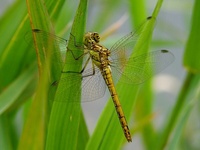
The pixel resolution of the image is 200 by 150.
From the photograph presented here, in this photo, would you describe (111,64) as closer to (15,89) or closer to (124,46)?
(124,46)

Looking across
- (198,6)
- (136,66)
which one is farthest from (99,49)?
(198,6)

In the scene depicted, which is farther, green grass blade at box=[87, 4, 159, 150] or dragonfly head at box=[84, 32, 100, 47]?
dragonfly head at box=[84, 32, 100, 47]

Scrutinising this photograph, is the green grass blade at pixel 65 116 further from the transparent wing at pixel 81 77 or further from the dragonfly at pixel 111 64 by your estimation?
the dragonfly at pixel 111 64

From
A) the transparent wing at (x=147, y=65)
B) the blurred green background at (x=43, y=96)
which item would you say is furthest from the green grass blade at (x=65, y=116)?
the transparent wing at (x=147, y=65)

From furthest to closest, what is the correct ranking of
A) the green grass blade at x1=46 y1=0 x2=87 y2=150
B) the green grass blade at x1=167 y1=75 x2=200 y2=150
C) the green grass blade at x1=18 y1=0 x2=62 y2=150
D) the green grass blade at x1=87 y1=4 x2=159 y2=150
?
the green grass blade at x1=167 y1=75 x2=200 y2=150 < the green grass blade at x1=87 y1=4 x2=159 y2=150 < the green grass blade at x1=46 y1=0 x2=87 y2=150 < the green grass blade at x1=18 y1=0 x2=62 y2=150

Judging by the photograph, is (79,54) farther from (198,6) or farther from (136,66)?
(198,6)

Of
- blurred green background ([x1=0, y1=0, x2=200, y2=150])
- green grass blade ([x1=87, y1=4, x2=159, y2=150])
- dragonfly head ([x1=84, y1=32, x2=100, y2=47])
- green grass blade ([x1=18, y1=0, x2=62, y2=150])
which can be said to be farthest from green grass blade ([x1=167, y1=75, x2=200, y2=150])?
green grass blade ([x1=18, y1=0, x2=62, y2=150])

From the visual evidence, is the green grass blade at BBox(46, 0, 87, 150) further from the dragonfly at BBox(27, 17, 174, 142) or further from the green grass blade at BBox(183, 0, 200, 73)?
the green grass blade at BBox(183, 0, 200, 73)

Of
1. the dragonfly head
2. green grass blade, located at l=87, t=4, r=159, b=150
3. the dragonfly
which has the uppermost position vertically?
→ the dragonfly head

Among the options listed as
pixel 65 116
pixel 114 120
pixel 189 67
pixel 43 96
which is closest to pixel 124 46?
pixel 189 67

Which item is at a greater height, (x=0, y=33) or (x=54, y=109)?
(x=0, y=33)
